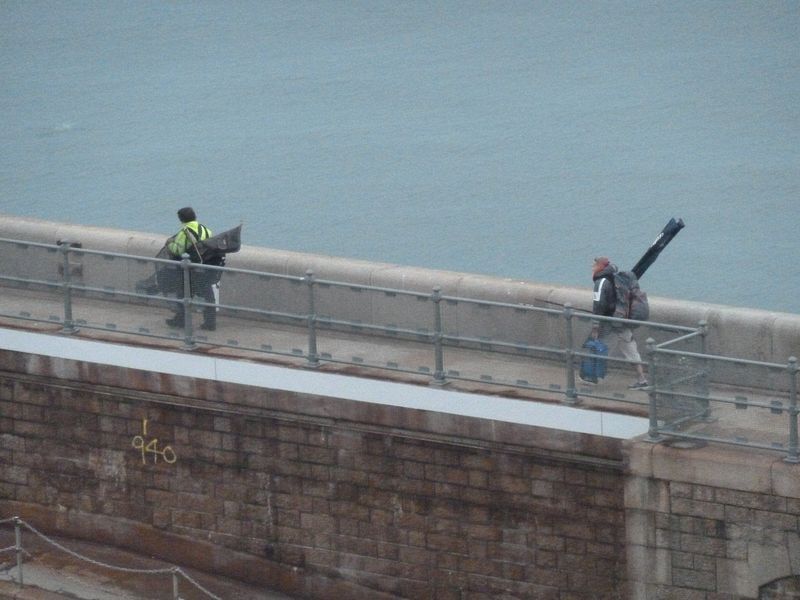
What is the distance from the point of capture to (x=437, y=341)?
1334 cm

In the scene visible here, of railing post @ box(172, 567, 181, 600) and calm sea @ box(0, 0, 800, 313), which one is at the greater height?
calm sea @ box(0, 0, 800, 313)

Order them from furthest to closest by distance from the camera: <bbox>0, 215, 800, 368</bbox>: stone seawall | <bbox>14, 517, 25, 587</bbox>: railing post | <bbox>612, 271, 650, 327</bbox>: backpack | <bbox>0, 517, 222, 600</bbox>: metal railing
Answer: <bbox>14, 517, 25, 587</bbox>: railing post
<bbox>0, 517, 222, 600</bbox>: metal railing
<bbox>0, 215, 800, 368</bbox>: stone seawall
<bbox>612, 271, 650, 327</bbox>: backpack

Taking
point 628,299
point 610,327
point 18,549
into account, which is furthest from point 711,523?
point 18,549

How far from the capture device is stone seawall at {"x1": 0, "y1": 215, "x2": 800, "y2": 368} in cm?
1320

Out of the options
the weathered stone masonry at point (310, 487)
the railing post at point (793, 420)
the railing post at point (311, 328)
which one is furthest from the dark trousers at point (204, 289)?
the railing post at point (793, 420)

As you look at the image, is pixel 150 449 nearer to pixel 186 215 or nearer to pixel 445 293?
pixel 186 215

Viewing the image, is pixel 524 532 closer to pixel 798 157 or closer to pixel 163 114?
pixel 798 157

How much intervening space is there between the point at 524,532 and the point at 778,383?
225cm

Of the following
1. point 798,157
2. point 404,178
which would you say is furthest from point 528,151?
point 798,157

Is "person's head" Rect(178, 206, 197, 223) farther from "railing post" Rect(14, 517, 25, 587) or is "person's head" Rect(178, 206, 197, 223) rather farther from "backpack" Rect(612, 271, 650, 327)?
"backpack" Rect(612, 271, 650, 327)

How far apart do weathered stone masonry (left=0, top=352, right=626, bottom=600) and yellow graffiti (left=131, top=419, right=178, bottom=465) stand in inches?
0.8

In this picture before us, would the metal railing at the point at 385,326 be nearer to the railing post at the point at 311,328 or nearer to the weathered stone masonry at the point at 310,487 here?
the railing post at the point at 311,328

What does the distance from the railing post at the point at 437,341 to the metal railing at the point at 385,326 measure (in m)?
0.01

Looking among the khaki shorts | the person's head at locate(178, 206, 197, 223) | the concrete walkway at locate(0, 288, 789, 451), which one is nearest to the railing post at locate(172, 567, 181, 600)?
the concrete walkway at locate(0, 288, 789, 451)
